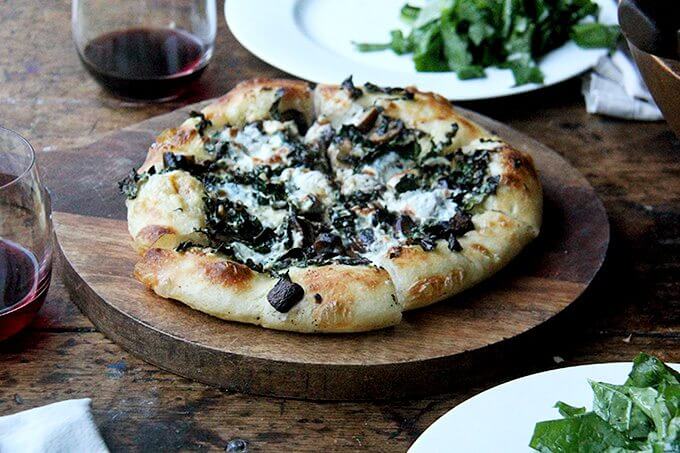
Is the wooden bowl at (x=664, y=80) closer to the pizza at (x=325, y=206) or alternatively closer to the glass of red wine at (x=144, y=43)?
the pizza at (x=325, y=206)

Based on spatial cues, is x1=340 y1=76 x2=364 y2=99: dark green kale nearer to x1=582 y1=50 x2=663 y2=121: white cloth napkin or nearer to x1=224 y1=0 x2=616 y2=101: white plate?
x1=224 y1=0 x2=616 y2=101: white plate

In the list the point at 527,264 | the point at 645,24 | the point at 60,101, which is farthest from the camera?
the point at 60,101

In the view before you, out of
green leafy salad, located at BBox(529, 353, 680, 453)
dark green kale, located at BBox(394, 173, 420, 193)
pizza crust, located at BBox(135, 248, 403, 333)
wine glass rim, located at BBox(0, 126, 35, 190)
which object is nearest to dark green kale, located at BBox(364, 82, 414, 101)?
dark green kale, located at BBox(394, 173, 420, 193)

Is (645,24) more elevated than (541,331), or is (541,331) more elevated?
(645,24)

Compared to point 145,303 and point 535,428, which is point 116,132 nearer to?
point 145,303

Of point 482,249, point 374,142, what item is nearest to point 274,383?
point 482,249

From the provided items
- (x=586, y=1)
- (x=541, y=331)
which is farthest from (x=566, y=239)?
(x=586, y=1)

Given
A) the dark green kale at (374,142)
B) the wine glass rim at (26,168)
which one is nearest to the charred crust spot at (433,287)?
the dark green kale at (374,142)
